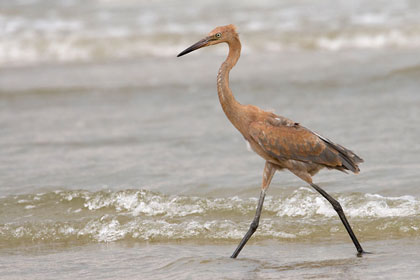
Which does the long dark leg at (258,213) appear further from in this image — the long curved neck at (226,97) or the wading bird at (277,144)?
the long curved neck at (226,97)

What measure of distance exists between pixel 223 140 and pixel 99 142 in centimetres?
170

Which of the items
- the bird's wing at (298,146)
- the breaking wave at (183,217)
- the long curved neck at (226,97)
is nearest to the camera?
the bird's wing at (298,146)

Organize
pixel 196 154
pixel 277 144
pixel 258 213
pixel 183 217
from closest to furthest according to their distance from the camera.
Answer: pixel 277 144 < pixel 258 213 < pixel 183 217 < pixel 196 154

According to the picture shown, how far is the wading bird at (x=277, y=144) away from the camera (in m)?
6.09

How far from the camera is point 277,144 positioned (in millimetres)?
6066

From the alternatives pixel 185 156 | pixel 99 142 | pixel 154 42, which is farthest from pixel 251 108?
pixel 154 42

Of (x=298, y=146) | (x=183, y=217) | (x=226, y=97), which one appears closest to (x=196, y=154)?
(x=183, y=217)

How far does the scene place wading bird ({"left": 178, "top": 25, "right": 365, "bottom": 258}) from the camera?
609 centimetres

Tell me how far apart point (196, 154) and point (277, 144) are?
336 cm

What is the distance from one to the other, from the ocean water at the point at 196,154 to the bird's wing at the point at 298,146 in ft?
2.39

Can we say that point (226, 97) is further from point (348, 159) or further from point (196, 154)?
point (196, 154)

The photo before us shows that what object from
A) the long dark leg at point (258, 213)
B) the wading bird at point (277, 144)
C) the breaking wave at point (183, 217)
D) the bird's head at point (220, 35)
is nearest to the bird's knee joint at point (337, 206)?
the wading bird at point (277, 144)

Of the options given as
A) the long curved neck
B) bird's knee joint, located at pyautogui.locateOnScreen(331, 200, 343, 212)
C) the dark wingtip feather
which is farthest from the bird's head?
bird's knee joint, located at pyautogui.locateOnScreen(331, 200, 343, 212)

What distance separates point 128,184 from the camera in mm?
8375
